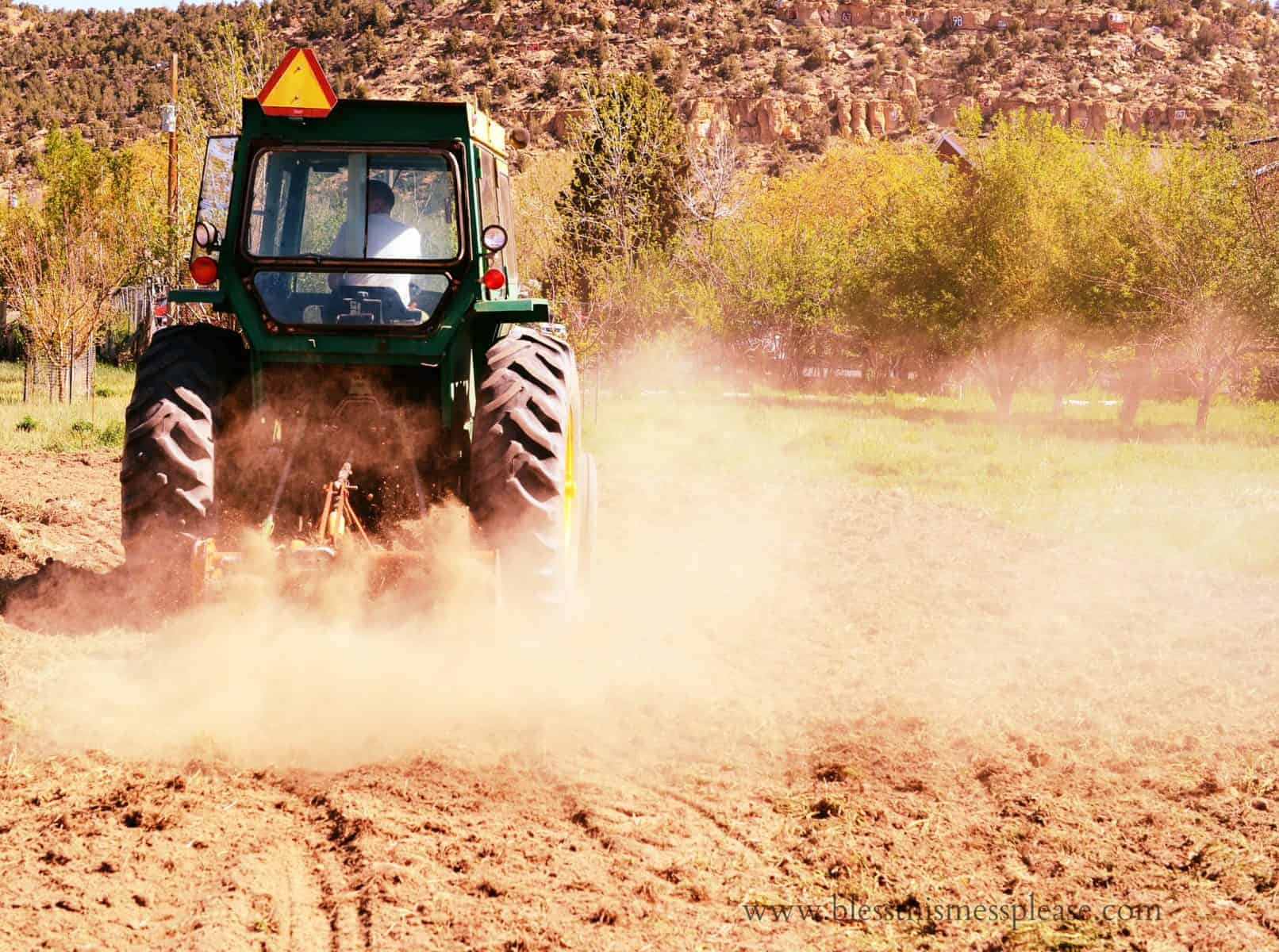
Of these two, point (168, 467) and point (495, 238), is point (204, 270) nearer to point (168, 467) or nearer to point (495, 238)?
point (168, 467)

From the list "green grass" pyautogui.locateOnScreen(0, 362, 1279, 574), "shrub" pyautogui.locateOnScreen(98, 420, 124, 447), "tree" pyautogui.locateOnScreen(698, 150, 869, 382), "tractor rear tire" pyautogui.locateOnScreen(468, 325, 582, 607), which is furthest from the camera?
"tree" pyautogui.locateOnScreen(698, 150, 869, 382)

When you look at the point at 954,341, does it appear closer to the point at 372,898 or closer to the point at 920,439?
the point at 920,439

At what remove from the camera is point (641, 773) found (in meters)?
4.68

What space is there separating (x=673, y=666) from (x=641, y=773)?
156cm

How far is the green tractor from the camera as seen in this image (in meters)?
5.59

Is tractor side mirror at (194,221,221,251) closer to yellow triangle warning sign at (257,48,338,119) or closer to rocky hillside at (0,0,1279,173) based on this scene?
yellow triangle warning sign at (257,48,338,119)

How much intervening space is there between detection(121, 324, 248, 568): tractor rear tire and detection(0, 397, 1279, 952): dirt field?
40 centimetres

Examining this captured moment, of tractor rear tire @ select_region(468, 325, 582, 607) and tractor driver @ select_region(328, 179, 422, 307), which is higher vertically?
tractor driver @ select_region(328, 179, 422, 307)

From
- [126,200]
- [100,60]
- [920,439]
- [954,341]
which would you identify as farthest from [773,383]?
[100,60]

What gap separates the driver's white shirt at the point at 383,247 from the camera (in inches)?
230

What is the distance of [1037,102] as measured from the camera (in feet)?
240

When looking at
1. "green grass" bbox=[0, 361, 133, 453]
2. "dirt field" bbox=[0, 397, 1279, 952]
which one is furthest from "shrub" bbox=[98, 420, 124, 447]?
"dirt field" bbox=[0, 397, 1279, 952]

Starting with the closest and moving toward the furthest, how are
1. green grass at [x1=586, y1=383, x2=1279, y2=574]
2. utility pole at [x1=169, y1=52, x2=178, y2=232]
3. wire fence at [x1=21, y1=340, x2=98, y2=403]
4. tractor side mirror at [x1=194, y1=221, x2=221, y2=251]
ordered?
tractor side mirror at [x1=194, y1=221, x2=221, y2=251]
green grass at [x1=586, y1=383, x2=1279, y2=574]
utility pole at [x1=169, y1=52, x2=178, y2=232]
wire fence at [x1=21, y1=340, x2=98, y2=403]

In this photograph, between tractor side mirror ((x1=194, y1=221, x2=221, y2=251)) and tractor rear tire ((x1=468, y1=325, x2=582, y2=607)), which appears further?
tractor side mirror ((x1=194, y1=221, x2=221, y2=251))
